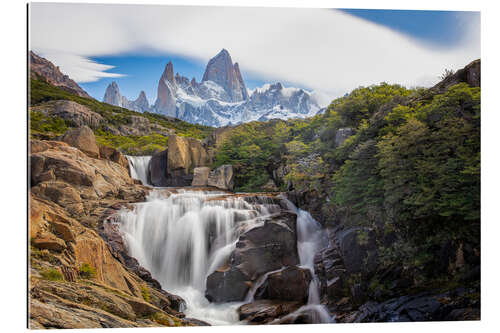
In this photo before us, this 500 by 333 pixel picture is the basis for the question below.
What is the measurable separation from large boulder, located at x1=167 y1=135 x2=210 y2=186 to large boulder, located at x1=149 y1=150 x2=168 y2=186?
74mm

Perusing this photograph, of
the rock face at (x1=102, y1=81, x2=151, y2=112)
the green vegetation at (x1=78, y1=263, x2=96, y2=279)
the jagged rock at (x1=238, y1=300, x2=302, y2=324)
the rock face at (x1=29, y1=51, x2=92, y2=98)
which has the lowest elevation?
the jagged rock at (x1=238, y1=300, x2=302, y2=324)

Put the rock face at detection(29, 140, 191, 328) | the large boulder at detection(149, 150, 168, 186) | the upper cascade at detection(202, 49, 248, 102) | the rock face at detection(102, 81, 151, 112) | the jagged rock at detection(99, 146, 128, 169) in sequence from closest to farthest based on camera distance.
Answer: the rock face at detection(29, 140, 191, 328), the upper cascade at detection(202, 49, 248, 102), the rock face at detection(102, 81, 151, 112), the jagged rock at detection(99, 146, 128, 169), the large boulder at detection(149, 150, 168, 186)

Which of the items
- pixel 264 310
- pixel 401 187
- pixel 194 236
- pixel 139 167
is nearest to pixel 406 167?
pixel 401 187

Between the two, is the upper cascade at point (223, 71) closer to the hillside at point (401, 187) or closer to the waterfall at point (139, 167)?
the hillside at point (401, 187)

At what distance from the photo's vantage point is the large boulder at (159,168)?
569cm

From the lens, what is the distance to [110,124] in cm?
524

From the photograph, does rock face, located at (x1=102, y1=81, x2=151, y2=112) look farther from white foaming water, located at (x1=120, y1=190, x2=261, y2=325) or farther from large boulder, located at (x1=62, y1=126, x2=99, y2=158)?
white foaming water, located at (x1=120, y1=190, x2=261, y2=325)

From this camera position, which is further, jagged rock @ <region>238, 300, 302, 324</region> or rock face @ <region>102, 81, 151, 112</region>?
rock face @ <region>102, 81, 151, 112</region>

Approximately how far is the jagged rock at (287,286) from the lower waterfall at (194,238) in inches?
4.9

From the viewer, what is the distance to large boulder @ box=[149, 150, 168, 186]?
569 cm

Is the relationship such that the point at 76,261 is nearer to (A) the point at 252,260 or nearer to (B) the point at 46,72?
(A) the point at 252,260

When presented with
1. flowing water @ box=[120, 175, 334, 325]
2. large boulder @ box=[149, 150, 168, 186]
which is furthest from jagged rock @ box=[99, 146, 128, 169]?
large boulder @ box=[149, 150, 168, 186]

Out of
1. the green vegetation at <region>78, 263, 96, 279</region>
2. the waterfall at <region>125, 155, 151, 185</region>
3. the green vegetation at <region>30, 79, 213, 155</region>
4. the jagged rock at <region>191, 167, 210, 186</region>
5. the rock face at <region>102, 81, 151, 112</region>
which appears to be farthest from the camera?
the jagged rock at <region>191, 167, 210, 186</region>

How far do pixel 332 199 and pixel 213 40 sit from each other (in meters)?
3.22
